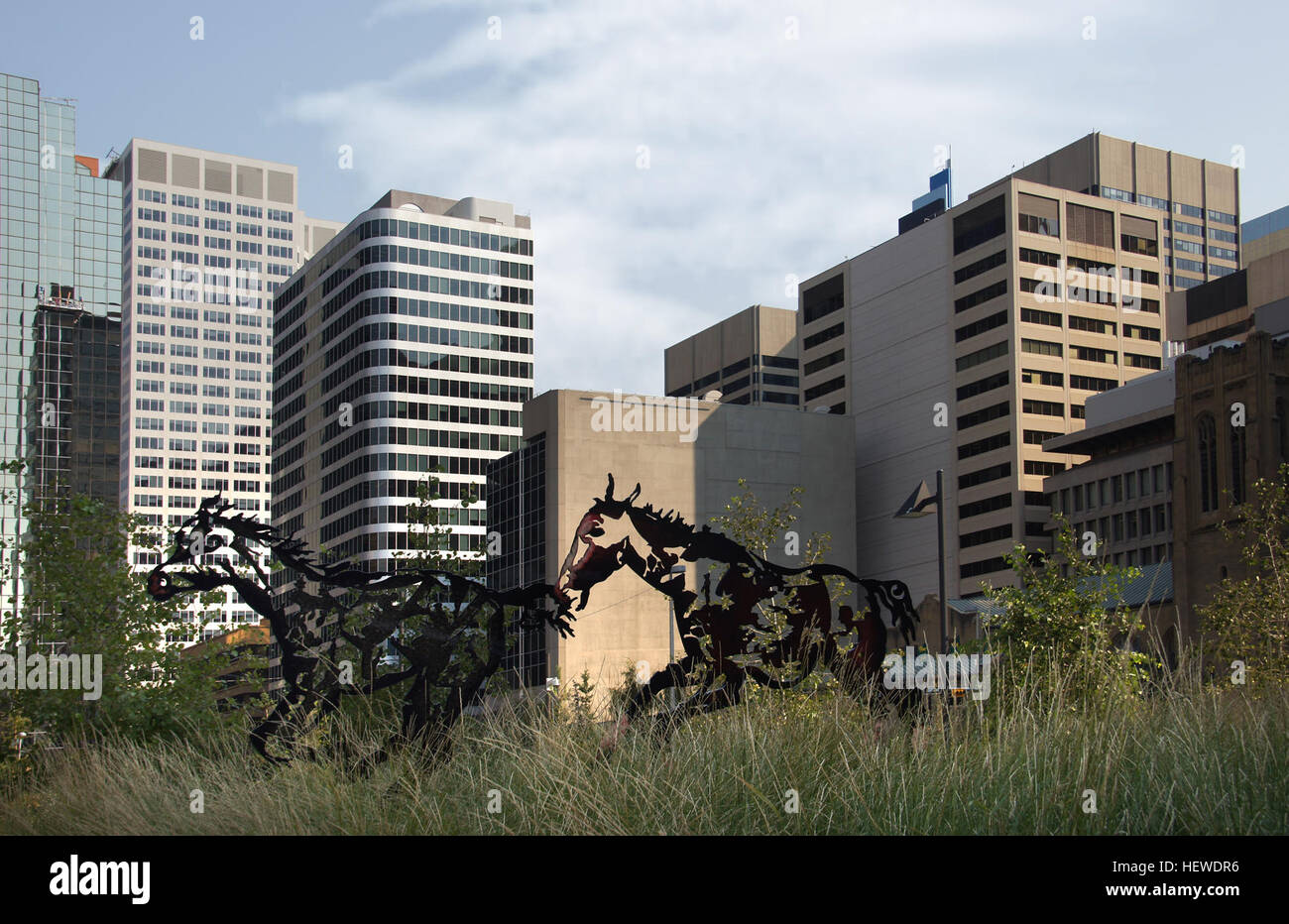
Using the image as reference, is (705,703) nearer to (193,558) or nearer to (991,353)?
(193,558)

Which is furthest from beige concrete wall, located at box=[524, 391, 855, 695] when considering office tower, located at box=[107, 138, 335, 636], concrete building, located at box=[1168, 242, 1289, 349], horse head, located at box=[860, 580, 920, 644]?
Result: office tower, located at box=[107, 138, 335, 636]

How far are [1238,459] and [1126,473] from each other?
22.9 metres

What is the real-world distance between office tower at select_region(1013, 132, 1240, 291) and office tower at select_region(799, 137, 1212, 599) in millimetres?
3088

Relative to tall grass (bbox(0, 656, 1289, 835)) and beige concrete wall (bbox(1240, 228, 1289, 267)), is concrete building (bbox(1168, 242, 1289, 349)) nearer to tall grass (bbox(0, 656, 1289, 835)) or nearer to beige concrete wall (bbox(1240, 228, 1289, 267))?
beige concrete wall (bbox(1240, 228, 1289, 267))

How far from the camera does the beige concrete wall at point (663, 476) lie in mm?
98938

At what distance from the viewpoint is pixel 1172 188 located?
135 m

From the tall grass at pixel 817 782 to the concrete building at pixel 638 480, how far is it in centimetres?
8019

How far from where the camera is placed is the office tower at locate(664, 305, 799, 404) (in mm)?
158875

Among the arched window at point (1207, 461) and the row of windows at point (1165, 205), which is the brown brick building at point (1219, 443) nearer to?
the arched window at point (1207, 461)

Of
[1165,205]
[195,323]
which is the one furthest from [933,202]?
[195,323]

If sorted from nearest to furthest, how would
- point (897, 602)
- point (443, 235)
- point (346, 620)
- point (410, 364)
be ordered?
point (346, 620), point (897, 602), point (410, 364), point (443, 235)

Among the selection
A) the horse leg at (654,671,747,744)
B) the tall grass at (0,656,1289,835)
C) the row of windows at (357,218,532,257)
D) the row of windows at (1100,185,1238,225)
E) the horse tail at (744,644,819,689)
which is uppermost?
the row of windows at (1100,185,1238,225)

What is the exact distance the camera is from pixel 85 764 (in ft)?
39.9

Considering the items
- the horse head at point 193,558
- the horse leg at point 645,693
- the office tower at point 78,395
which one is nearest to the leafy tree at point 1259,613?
the horse leg at point 645,693
